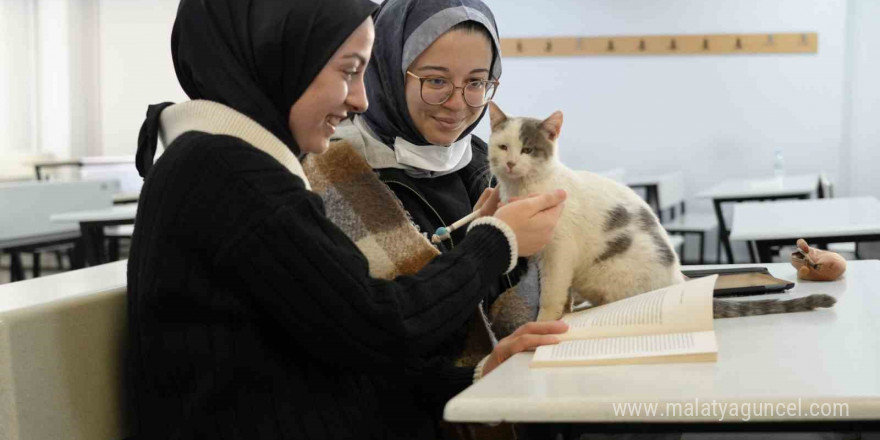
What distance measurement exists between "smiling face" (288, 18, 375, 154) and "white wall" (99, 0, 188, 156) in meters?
7.92

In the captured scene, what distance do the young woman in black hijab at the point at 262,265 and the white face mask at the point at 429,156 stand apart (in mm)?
584

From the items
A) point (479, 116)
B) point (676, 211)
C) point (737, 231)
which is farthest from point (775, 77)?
point (479, 116)

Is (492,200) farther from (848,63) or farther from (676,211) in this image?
(848,63)

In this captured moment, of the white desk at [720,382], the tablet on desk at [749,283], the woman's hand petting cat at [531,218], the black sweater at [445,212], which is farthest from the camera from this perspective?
the tablet on desk at [749,283]

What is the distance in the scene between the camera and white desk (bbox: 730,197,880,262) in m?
2.72

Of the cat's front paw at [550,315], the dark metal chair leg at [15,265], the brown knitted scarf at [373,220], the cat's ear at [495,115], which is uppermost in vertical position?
the cat's ear at [495,115]

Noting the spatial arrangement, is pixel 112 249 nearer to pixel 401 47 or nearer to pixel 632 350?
pixel 401 47

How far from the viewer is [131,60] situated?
8547 mm

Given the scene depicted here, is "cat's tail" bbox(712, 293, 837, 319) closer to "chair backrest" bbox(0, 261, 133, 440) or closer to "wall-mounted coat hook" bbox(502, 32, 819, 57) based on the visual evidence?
"chair backrest" bbox(0, 261, 133, 440)

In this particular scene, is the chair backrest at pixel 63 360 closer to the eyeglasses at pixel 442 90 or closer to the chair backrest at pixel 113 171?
the eyeglasses at pixel 442 90

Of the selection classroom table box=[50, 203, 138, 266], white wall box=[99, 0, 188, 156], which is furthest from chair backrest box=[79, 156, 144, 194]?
classroom table box=[50, 203, 138, 266]

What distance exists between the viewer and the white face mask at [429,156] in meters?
1.74

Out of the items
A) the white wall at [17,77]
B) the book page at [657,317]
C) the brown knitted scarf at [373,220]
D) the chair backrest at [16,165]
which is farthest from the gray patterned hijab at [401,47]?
the white wall at [17,77]

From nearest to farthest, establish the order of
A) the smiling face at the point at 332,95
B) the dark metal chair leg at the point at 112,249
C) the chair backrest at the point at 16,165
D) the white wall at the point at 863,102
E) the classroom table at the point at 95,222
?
1. the smiling face at the point at 332,95
2. the classroom table at the point at 95,222
3. the dark metal chair leg at the point at 112,249
4. the white wall at the point at 863,102
5. the chair backrest at the point at 16,165
